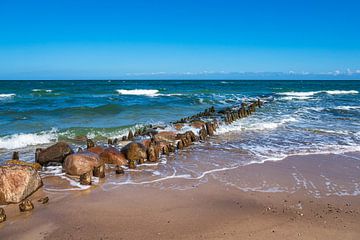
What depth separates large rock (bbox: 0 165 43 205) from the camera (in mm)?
7086

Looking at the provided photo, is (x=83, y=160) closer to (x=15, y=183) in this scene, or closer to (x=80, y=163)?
(x=80, y=163)

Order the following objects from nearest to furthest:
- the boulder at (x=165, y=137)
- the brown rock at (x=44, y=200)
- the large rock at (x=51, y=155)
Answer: the brown rock at (x=44, y=200), the large rock at (x=51, y=155), the boulder at (x=165, y=137)

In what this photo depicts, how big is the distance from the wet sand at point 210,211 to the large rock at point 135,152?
2.26m

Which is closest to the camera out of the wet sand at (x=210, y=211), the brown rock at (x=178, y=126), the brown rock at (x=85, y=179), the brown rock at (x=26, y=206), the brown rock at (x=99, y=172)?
the wet sand at (x=210, y=211)

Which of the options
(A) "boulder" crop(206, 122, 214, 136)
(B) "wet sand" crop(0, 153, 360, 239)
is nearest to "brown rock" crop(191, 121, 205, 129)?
(A) "boulder" crop(206, 122, 214, 136)

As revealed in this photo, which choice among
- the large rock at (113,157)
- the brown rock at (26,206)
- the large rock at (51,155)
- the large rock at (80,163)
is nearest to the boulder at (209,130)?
the large rock at (113,157)

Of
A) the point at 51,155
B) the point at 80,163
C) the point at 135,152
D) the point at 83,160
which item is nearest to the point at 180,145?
the point at 135,152

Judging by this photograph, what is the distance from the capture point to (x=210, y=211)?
651 centimetres

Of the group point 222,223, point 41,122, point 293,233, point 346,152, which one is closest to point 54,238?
point 222,223

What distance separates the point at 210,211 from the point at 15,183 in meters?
4.07

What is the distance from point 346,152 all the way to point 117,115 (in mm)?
15417

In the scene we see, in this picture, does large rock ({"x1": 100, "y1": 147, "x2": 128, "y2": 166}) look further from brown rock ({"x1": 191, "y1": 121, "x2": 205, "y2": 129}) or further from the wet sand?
brown rock ({"x1": 191, "y1": 121, "x2": 205, "y2": 129})

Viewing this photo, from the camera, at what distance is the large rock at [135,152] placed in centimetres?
1045

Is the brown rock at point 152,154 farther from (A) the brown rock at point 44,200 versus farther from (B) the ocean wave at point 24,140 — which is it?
(B) the ocean wave at point 24,140
